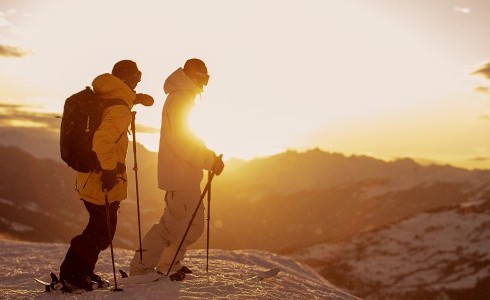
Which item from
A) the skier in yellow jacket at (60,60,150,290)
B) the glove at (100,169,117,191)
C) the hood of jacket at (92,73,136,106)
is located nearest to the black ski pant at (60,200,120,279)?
the skier in yellow jacket at (60,60,150,290)

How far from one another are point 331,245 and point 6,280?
4128 centimetres

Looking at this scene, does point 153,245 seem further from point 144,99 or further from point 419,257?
point 419,257

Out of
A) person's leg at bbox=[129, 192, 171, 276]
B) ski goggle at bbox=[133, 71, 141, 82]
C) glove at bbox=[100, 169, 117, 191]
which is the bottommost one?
person's leg at bbox=[129, 192, 171, 276]

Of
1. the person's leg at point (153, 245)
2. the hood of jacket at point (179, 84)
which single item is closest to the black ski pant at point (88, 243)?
the person's leg at point (153, 245)

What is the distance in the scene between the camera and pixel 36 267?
12.4 m

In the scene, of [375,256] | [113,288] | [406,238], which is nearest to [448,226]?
[406,238]

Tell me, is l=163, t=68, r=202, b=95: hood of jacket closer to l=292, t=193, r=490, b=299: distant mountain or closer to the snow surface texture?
the snow surface texture

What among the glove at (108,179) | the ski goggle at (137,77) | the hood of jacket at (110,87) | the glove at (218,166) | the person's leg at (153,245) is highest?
the ski goggle at (137,77)

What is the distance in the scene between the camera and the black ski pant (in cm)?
770

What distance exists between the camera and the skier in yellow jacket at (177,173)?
8742 mm

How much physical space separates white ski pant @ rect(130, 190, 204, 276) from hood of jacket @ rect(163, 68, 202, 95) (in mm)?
1747

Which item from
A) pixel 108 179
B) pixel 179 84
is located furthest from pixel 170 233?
pixel 179 84

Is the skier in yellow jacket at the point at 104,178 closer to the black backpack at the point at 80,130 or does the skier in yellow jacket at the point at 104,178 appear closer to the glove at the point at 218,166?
the black backpack at the point at 80,130

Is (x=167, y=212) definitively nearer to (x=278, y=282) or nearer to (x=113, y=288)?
(x=113, y=288)
